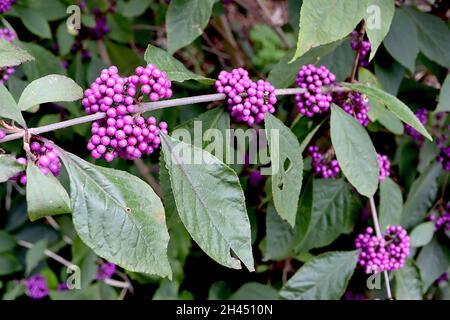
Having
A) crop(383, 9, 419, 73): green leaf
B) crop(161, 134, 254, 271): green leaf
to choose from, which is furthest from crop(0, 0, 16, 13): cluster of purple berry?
crop(383, 9, 419, 73): green leaf

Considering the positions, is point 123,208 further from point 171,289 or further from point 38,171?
point 171,289

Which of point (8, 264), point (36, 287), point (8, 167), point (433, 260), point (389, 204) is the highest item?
point (8, 167)

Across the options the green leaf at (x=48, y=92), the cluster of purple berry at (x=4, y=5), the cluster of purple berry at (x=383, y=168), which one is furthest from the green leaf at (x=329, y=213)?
the cluster of purple berry at (x=4, y=5)

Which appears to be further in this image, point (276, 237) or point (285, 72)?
point (276, 237)

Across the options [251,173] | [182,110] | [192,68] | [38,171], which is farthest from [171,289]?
[192,68]

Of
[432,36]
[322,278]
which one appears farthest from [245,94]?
[432,36]

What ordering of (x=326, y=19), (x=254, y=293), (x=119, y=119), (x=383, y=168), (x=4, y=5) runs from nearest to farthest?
(x=119, y=119)
(x=326, y=19)
(x=383, y=168)
(x=4, y=5)
(x=254, y=293)

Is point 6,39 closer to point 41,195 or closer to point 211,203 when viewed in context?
point 41,195

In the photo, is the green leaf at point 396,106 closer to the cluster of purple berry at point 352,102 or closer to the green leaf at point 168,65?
the cluster of purple berry at point 352,102

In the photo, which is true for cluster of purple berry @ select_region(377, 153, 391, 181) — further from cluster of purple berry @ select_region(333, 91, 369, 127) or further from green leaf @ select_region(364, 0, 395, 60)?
green leaf @ select_region(364, 0, 395, 60)
